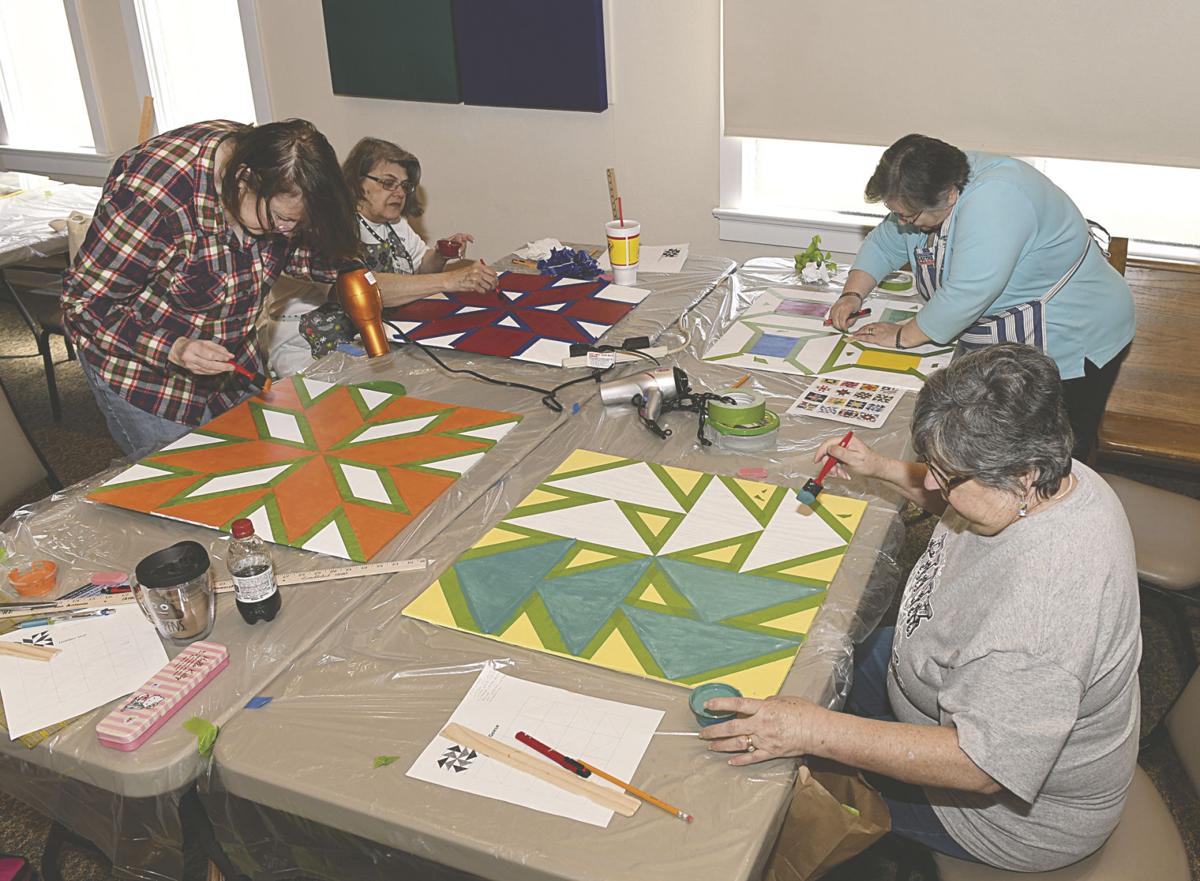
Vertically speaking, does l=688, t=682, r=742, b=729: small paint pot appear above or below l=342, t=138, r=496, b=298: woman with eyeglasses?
below

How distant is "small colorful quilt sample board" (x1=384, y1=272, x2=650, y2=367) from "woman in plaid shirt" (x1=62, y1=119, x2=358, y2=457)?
407mm

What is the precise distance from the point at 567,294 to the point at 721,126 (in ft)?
4.45

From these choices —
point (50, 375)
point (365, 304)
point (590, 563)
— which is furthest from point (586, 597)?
point (50, 375)

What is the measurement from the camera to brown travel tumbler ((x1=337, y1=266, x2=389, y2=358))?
229 centimetres

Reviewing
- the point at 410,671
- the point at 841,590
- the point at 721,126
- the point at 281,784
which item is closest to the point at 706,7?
the point at 721,126

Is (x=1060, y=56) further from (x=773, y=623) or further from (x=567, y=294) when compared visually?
(x=773, y=623)

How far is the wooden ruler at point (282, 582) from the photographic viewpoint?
5.02 ft

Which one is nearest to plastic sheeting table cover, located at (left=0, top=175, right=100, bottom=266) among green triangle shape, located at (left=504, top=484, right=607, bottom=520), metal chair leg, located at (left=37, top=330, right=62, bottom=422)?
metal chair leg, located at (left=37, top=330, right=62, bottom=422)

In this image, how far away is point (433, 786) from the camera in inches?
47.8

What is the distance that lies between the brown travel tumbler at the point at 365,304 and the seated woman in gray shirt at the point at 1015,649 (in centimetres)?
141

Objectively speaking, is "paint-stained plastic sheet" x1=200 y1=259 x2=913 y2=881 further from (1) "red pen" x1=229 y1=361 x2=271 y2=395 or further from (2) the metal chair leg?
(2) the metal chair leg

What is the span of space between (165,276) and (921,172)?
162 centimetres

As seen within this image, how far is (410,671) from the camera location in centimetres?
140

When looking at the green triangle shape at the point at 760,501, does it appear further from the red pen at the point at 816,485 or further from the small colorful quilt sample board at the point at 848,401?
the small colorful quilt sample board at the point at 848,401
